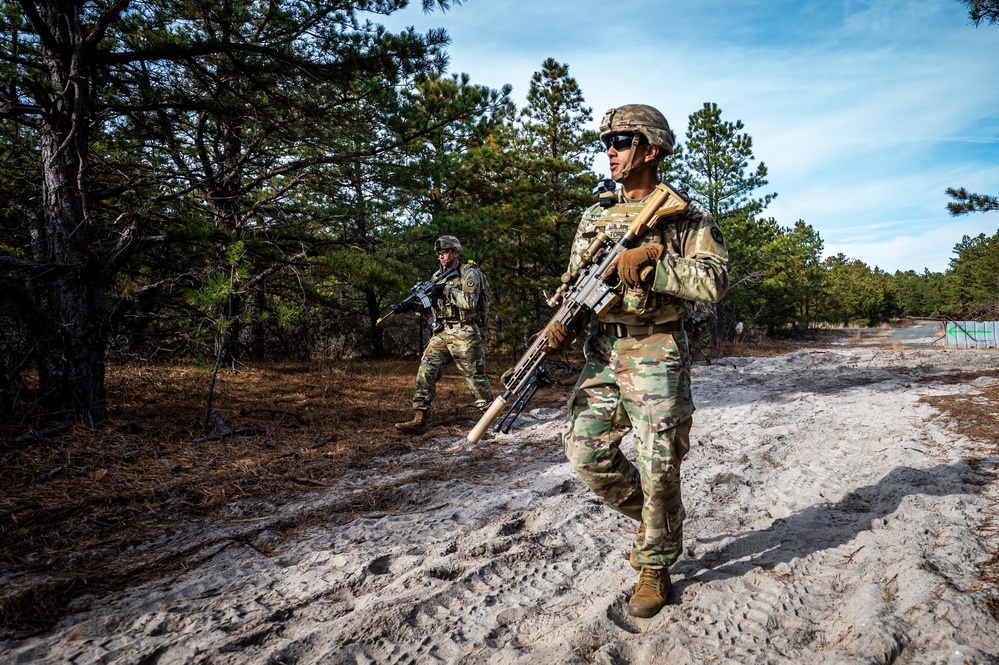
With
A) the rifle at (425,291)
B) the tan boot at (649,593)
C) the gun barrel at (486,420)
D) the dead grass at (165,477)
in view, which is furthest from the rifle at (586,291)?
the rifle at (425,291)

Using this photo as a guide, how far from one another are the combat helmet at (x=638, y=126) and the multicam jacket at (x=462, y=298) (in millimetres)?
3772

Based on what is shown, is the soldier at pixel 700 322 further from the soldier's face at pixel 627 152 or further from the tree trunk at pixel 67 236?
the tree trunk at pixel 67 236

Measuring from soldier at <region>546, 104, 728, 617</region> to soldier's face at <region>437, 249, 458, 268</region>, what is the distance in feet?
13.1

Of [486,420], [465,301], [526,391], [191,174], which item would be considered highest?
[191,174]

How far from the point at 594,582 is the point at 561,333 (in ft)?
4.22

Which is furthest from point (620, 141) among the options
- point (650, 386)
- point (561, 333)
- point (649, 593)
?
point (649, 593)

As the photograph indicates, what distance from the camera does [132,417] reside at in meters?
5.52

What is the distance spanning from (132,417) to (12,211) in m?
3.09

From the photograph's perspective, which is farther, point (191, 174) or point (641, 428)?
point (191, 174)

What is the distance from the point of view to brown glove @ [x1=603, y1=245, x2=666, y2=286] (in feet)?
7.81

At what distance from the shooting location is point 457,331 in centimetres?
650

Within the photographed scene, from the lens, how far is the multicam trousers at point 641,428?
2.41m

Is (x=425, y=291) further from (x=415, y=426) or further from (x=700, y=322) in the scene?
(x=700, y=322)

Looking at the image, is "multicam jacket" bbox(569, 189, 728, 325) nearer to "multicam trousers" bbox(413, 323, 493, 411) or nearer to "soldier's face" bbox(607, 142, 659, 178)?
"soldier's face" bbox(607, 142, 659, 178)
